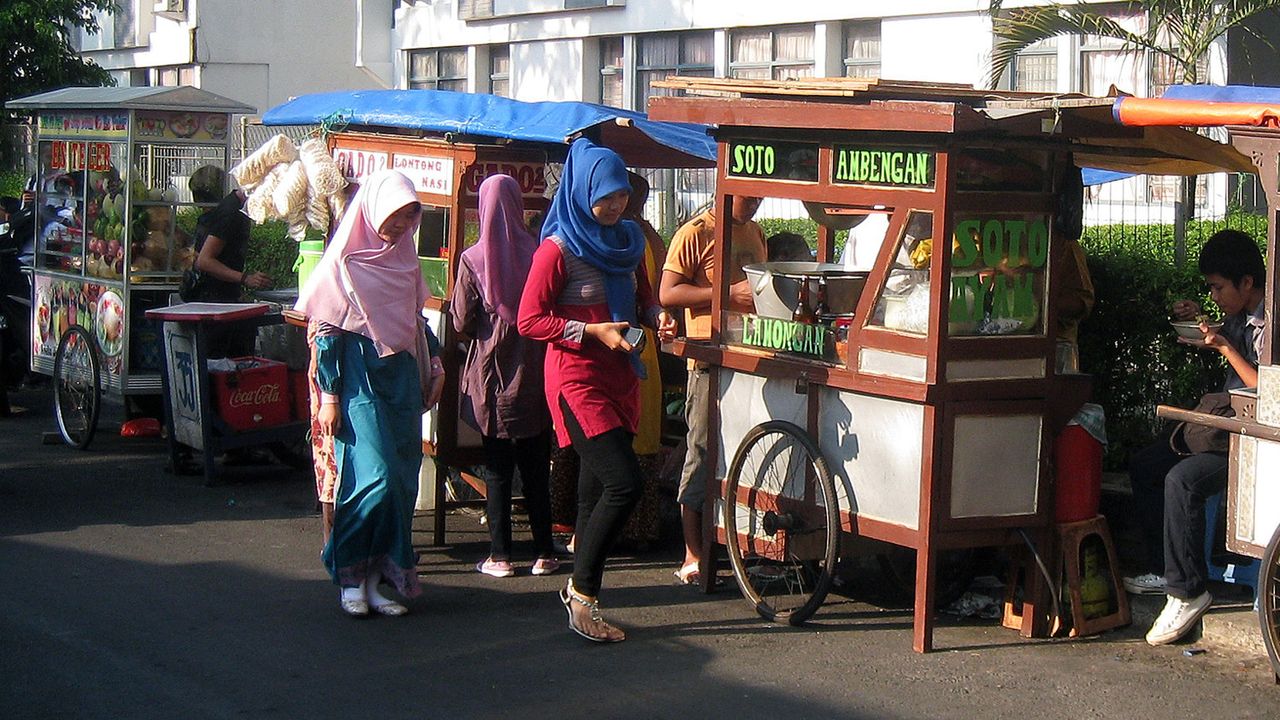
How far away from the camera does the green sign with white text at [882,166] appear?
5719 mm

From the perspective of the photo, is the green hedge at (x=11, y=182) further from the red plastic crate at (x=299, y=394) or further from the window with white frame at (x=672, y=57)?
the red plastic crate at (x=299, y=394)

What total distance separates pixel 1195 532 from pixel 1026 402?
31.3 inches

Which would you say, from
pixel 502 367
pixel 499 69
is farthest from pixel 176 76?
pixel 502 367

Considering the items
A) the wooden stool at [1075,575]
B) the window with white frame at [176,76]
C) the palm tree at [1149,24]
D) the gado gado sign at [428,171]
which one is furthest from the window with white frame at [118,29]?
the wooden stool at [1075,575]

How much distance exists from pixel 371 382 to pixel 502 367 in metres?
0.81

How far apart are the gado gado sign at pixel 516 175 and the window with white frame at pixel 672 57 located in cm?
1484

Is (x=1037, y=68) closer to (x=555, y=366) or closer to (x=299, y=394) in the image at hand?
(x=299, y=394)

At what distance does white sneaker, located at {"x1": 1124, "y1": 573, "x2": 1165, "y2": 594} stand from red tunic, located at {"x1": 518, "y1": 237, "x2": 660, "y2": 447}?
83.9 inches

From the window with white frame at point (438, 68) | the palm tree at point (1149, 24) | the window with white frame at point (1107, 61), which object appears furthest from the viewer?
the window with white frame at point (438, 68)

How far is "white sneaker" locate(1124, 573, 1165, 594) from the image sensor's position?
20.5ft

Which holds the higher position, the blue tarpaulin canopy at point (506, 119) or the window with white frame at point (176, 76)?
the window with white frame at point (176, 76)

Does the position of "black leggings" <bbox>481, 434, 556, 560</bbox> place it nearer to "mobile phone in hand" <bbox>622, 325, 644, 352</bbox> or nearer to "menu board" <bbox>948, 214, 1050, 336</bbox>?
"mobile phone in hand" <bbox>622, 325, 644, 352</bbox>

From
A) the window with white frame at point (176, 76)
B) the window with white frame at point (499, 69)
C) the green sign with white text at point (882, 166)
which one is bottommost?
the green sign with white text at point (882, 166)

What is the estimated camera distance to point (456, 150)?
24.8ft
